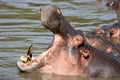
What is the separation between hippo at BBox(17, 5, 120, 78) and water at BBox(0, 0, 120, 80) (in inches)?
4.6

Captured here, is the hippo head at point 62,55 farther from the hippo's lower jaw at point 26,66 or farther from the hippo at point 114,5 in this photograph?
the hippo at point 114,5

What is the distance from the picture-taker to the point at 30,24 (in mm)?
12539

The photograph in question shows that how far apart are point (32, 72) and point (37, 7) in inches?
302

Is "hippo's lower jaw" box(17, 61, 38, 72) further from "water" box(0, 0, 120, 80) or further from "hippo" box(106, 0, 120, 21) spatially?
"hippo" box(106, 0, 120, 21)

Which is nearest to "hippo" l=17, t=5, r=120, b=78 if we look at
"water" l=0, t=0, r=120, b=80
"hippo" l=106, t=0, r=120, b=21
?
"water" l=0, t=0, r=120, b=80

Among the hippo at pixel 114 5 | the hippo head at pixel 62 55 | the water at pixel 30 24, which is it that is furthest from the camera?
the hippo at pixel 114 5

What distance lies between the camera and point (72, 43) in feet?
25.4

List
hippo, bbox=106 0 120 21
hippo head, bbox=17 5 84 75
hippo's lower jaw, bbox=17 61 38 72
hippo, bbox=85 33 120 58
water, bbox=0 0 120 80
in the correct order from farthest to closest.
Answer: hippo, bbox=106 0 120 21, hippo, bbox=85 33 120 58, water, bbox=0 0 120 80, hippo's lower jaw, bbox=17 61 38 72, hippo head, bbox=17 5 84 75

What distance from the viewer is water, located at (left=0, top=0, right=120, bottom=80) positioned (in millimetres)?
8401

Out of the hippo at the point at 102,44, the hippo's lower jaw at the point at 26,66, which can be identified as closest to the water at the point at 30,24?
the hippo's lower jaw at the point at 26,66

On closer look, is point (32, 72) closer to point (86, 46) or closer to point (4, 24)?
point (86, 46)

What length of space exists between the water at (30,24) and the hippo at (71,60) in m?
0.12

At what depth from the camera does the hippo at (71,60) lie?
7.73 meters

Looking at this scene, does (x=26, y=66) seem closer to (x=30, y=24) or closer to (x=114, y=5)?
(x=30, y=24)
